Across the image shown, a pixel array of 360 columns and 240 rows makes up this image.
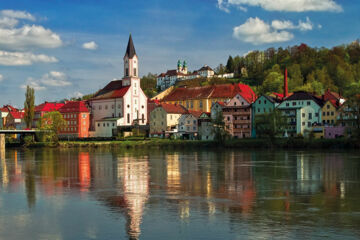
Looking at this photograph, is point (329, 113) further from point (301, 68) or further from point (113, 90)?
point (301, 68)

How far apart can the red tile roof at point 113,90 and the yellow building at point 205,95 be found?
17327 mm

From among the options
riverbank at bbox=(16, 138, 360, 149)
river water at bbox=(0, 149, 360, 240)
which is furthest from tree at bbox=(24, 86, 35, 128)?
river water at bbox=(0, 149, 360, 240)

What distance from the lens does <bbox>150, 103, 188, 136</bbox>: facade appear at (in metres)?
109

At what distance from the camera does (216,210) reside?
2111 centimetres

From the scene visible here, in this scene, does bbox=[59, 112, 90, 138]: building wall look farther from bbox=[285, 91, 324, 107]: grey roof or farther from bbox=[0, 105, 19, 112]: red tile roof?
bbox=[285, 91, 324, 107]: grey roof

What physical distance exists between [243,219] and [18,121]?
148 meters

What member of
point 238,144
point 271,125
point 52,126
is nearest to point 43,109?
point 52,126

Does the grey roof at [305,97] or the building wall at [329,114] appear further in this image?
the grey roof at [305,97]

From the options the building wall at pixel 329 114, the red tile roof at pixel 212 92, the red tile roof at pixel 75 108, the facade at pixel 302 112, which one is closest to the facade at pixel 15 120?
the red tile roof at pixel 75 108

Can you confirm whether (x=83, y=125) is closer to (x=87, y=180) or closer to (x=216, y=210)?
(x=87, y=180)

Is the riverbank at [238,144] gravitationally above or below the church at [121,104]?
below

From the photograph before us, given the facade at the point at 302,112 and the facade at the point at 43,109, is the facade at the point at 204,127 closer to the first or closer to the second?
the facade at the point at 302,112

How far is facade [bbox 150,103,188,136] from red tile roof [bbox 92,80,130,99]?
47.9 ft

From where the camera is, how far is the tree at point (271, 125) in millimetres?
77438
